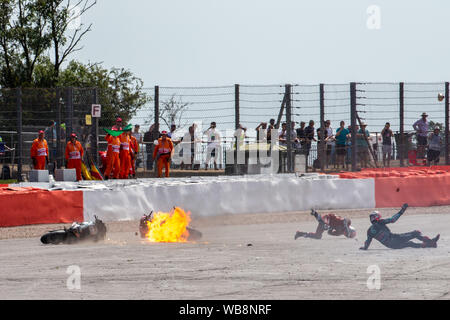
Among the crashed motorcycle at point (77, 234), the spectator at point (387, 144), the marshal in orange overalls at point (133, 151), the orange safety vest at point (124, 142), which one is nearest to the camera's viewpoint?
the crashed motorcycle at point (77, 234)

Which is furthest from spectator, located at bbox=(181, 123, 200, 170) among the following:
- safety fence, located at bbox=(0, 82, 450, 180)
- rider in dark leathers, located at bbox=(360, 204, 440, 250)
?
rider in dark leathers, located at bbox=(360, 204, 440, 250)

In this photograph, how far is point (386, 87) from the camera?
1964 centimetres

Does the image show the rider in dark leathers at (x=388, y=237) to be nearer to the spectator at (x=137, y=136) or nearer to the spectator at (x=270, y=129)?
the spectator at (x=270, y=129)

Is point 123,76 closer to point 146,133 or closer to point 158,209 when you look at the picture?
point 146,133

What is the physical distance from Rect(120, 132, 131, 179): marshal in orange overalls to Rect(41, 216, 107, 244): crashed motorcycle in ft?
28.4

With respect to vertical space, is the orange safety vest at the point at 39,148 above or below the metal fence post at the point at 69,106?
below

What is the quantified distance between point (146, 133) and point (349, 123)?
4926 millimetres

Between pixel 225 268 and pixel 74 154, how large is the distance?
37.6 feet

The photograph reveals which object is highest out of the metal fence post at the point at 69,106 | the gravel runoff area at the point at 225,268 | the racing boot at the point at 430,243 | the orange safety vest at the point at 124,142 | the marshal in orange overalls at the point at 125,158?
the metal fence post at the point at 69,106

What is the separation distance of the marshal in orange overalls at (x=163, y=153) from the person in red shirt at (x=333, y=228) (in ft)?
29.5

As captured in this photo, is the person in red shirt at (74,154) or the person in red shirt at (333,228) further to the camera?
the person in red shirt at (74,154)

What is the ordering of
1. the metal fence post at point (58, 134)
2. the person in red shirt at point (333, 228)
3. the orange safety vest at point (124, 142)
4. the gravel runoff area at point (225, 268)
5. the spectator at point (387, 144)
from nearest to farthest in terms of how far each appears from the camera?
the gravel runoff area at point (225, 268) < the person in red shirt at point (333, 228) < the metal fence post at point (58, 134) < the orange safety vest at point (124, 142) < the spectator at point (387, 144)

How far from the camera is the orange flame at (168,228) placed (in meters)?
11.0

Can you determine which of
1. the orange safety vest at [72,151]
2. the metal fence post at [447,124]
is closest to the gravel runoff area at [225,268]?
the orange safety vest at [72,151]
